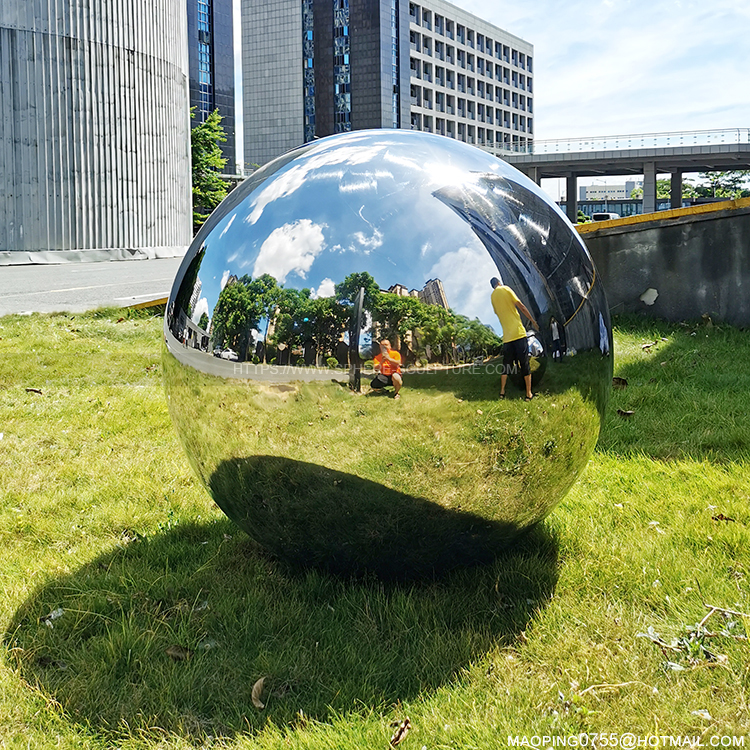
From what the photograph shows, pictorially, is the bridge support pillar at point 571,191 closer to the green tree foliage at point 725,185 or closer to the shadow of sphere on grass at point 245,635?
the green tree foliage at point 725,185

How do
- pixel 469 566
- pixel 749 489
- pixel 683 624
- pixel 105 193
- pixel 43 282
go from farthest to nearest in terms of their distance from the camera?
pixel 105 193, pixel 43 282, pixel 749 489, pixel 469 566, pixel 683 624

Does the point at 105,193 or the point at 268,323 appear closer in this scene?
the point at 268,323

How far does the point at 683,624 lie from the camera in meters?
3.15

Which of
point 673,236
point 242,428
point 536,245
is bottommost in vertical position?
point 242,428

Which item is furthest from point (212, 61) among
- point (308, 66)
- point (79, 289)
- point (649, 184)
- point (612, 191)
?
point (612, 191)

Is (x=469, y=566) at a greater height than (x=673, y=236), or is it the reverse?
(x=673, y=236)

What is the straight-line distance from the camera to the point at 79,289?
16.7 metres

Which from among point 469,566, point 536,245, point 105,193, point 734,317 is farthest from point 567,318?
point 105,193

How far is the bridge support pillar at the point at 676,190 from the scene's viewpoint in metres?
71.8

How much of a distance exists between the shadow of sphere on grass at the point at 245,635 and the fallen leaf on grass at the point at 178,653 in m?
0.01

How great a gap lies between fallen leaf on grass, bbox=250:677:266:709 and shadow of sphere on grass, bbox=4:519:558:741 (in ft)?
0.07

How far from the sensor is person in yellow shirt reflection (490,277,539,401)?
2990mm

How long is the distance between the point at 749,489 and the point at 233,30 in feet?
362

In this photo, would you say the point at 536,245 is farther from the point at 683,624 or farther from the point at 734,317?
the point at 734,317
